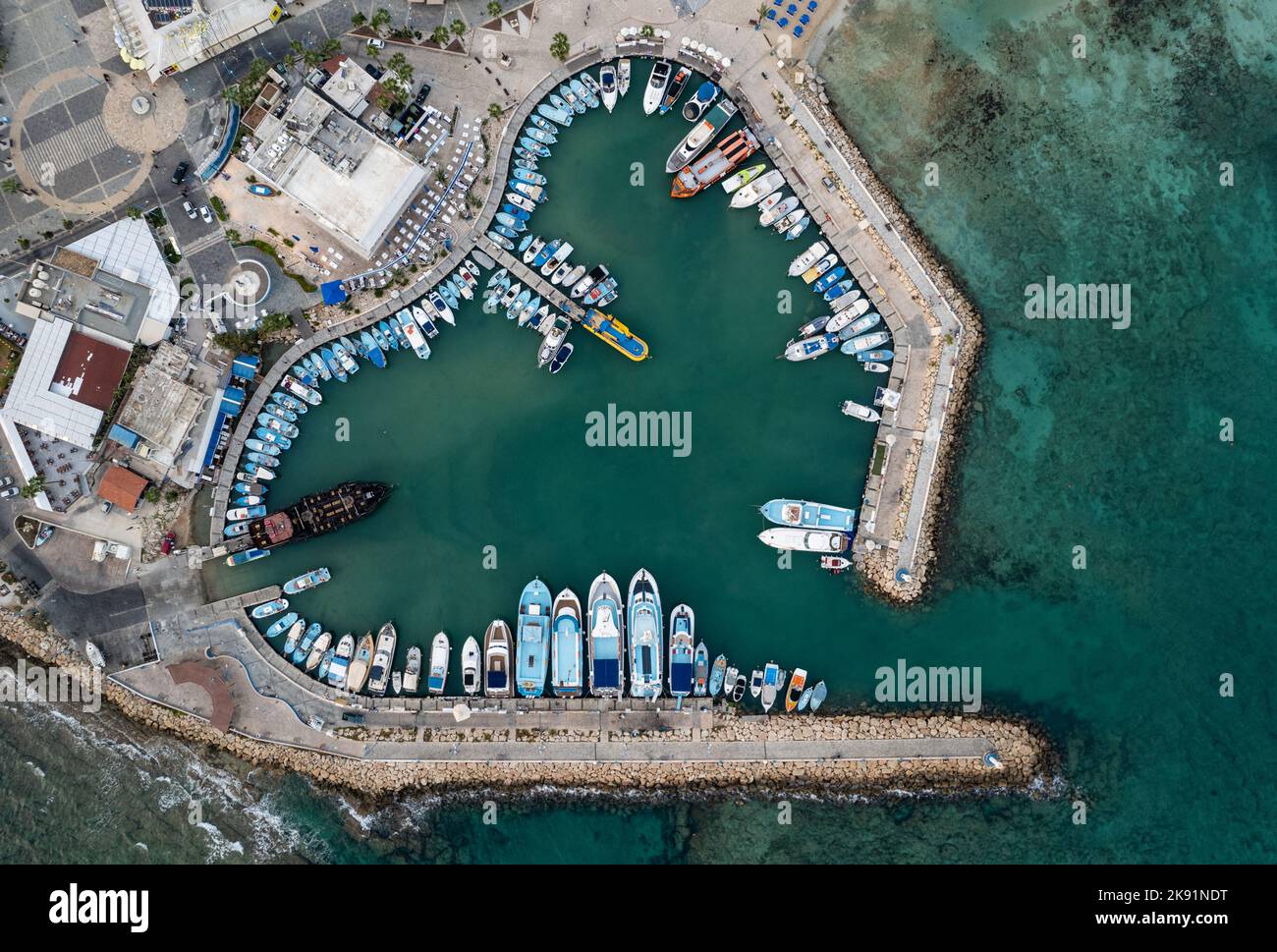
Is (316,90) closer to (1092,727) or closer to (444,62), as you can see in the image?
(444,62)

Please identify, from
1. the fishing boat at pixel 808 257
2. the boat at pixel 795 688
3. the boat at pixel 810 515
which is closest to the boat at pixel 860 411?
the boat at pixel 810 515

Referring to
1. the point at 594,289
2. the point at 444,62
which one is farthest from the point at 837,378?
the point at 444,62

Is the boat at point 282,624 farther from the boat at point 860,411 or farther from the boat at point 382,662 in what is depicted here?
the boat at point 860,411

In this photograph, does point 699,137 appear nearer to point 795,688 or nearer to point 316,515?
point 316,515

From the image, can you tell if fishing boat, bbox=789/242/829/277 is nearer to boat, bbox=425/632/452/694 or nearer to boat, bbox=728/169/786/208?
boat, bbox=728/169/786/208

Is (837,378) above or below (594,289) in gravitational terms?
below
